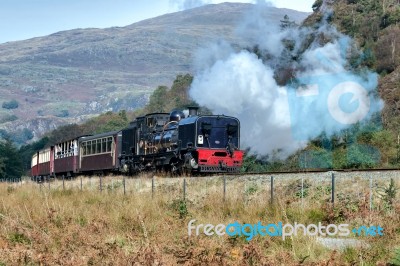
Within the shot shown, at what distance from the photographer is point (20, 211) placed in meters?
13.7

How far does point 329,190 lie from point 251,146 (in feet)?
62.1

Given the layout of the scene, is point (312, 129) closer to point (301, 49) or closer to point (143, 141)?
point (143, 141)

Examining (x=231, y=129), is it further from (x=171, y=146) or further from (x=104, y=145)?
(x=104, y=145)

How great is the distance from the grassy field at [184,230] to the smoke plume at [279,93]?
55.1 feet

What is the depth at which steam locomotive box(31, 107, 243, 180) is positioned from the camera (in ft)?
82.3

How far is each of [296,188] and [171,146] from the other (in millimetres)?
9579

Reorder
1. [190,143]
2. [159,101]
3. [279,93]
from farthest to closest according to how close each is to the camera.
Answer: [159,101] < [279,93] < [190,143]

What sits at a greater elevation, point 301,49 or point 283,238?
point 301,49

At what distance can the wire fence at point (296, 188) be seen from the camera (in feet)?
43.9

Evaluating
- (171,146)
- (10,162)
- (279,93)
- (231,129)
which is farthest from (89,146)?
(10,162)

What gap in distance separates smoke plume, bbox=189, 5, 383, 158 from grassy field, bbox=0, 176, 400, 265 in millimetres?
16780

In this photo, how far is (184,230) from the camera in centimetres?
1122

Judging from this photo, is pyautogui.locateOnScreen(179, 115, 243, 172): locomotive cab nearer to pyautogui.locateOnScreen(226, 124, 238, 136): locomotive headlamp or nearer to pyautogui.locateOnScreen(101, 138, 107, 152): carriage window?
pyautogui.locateOnScreen(226, 124, 238, 136): locomotive headlamp

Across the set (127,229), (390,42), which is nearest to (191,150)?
(127,229)
